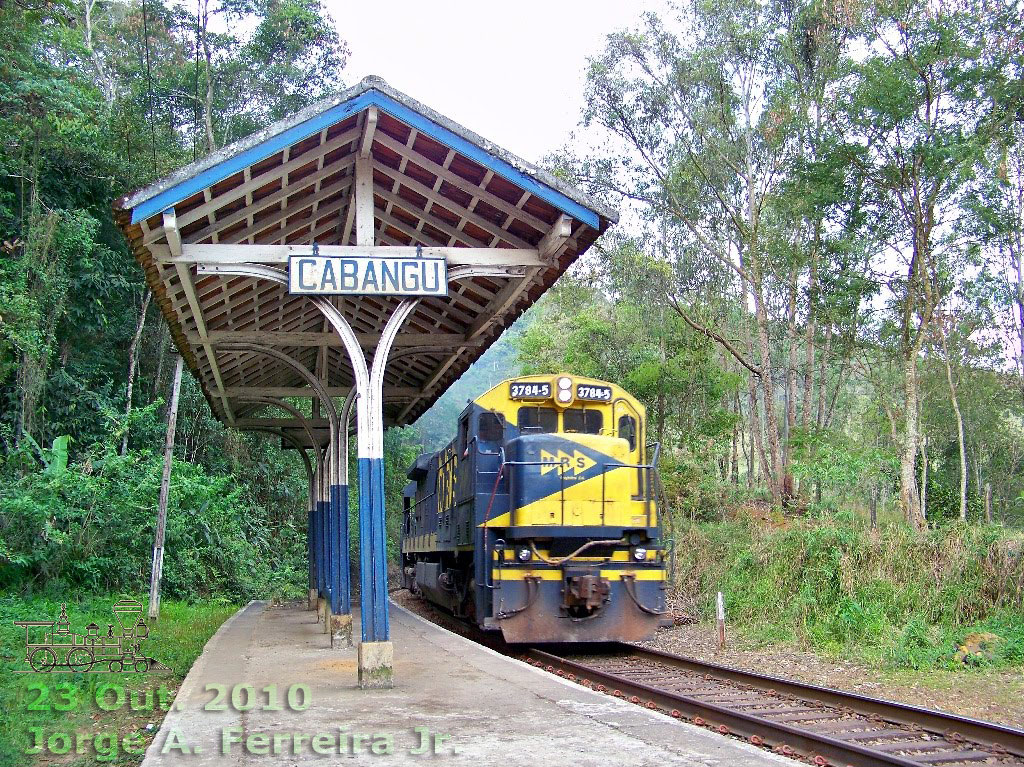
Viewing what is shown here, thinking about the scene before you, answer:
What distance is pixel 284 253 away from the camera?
8.08m

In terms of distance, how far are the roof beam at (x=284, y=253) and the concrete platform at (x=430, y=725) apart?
3756 mm

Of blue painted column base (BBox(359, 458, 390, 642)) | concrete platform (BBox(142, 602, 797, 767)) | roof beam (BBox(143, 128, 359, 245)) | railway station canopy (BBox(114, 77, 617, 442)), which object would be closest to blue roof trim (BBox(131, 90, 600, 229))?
railway station canopy (BBox(114, 77, 617, 442))

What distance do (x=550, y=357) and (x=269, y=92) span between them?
12.8 metres

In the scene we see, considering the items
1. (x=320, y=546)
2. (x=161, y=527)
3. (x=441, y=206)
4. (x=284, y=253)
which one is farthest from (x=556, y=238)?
(x=161, y=527)

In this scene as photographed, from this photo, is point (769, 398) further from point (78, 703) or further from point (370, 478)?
point (78, 703)

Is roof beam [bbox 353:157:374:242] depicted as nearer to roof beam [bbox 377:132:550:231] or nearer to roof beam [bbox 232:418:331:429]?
roof beam [bbox 377:132:550:231]

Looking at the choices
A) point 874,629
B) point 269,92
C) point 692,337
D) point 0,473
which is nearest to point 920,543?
point 874,629

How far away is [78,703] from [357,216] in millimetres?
4812

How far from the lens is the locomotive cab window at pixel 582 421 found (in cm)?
1162

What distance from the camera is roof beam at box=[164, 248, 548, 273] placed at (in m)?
7.90

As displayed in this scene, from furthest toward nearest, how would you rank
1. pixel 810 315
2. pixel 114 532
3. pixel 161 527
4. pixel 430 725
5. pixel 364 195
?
pixel 810 315 → pixel 114 532 → pixel 161 527 → pixel 364 195 → pixel 430 725

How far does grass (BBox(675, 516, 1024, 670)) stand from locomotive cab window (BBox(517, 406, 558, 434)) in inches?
174

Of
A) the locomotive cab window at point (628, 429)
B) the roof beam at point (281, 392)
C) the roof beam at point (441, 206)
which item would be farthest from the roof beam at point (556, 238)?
the roof beam at point (281, 392)

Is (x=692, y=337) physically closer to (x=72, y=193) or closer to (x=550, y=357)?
(x=550, y=357)
